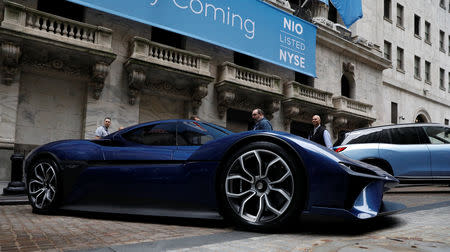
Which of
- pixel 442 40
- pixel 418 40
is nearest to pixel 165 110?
pixel 418 40

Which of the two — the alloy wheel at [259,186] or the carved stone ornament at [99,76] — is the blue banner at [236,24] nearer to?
the carved stone ornament at [99,76]

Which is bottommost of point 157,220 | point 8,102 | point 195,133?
point 157,220

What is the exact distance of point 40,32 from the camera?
11570 mm

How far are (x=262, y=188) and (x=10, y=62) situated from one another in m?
11.3

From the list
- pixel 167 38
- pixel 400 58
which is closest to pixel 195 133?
pixel 167 38

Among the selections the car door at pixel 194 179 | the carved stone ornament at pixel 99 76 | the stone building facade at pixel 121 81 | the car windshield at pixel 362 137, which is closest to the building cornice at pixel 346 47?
the stone building facade at pixel 121 81

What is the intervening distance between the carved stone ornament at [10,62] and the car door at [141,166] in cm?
902

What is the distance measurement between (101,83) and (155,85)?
2294mm

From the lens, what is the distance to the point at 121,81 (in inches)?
552

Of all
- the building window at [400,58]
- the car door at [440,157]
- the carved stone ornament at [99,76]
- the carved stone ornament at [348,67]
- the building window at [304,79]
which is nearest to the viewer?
the car door at [440,157]

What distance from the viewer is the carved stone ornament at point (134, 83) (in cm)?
1368

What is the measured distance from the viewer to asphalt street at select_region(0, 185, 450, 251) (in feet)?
8.06

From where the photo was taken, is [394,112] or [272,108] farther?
[394,112]

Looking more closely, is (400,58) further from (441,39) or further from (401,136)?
(401,136)
